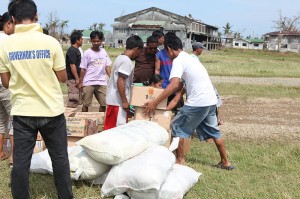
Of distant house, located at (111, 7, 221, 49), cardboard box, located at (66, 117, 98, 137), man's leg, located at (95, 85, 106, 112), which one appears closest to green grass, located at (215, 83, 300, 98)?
man's leg, located at (95, 85, 106, 112)

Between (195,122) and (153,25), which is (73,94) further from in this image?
(153,25)

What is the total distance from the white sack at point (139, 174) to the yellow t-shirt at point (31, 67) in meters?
0.81

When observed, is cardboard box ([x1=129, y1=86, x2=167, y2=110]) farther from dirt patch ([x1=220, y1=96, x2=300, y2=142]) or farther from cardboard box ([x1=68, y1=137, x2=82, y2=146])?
dirt patch ([x1=220, y1=96, x2=300, y2=142])

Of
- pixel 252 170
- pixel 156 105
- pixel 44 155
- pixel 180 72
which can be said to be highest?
pixel 180 72

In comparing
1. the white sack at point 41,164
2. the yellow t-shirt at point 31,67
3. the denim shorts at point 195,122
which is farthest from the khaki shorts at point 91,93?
the yellow t-shirt at point 31,67

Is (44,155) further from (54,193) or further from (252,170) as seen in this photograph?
(252,170)

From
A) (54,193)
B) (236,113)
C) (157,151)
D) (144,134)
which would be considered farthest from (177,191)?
(236,113)

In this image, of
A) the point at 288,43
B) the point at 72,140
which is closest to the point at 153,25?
the point at 288,43

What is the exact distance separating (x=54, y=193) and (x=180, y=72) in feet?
6.06

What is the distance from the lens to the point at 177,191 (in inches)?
140

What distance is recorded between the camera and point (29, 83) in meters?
3.04

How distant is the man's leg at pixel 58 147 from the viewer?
3168mm

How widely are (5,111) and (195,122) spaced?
2.21 m

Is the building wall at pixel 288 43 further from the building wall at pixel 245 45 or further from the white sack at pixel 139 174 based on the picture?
the white sack at pixel 139 174
